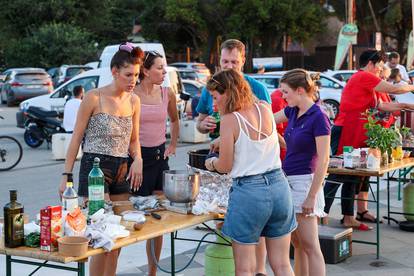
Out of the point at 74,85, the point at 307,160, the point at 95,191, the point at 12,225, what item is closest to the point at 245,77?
the point at 307,160

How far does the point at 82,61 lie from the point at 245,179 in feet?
127

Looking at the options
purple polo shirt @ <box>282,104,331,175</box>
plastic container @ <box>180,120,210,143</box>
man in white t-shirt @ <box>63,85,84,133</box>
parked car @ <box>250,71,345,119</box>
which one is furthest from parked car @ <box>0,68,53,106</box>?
purple polo shirt @ <box>282,104,331,175</box>

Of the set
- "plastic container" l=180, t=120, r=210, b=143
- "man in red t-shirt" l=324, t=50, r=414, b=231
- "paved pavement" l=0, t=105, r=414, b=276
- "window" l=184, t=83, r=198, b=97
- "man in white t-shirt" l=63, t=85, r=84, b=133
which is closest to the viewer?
"paved pavement" l=0, t=105, r=414, b=276

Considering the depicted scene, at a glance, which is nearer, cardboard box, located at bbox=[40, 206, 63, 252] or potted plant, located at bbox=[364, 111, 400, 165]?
cardboard box, located at bbox=[40, 206, 63, 252]

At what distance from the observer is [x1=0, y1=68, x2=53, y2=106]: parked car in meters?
29.2

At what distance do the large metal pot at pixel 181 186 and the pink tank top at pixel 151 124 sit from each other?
0.86 meters

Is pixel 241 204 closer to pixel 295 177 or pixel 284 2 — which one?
pixel 295 177

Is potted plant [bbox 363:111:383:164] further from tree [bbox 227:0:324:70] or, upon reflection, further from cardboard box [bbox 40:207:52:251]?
tree [bbox 227:0:324:70]

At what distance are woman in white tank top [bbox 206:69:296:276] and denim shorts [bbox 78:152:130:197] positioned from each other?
36.7 inches

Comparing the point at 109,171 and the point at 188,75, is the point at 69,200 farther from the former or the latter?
the point at 188,75

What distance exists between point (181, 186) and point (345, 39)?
24745 millimetres

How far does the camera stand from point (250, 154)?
13.9 feet

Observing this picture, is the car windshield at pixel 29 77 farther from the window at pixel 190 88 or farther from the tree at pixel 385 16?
the tree at pixel 385 16

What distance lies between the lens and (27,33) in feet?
147
